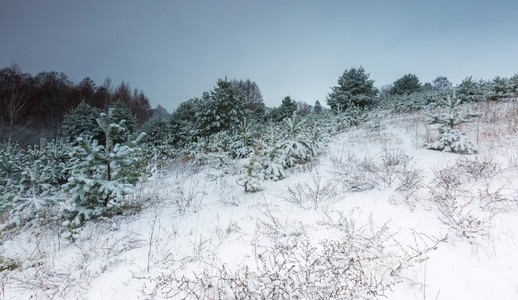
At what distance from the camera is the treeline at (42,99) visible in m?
24.7

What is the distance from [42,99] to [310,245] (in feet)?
132

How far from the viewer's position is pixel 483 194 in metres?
3.61

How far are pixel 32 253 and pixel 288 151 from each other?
219 inches

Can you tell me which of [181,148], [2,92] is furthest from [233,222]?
[2,92]

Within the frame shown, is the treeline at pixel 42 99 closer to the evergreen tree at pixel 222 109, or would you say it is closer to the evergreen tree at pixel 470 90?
the evergreen tree at pixel 222 109

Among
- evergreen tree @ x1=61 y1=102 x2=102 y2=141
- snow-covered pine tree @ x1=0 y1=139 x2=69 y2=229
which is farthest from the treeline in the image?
snow-covered pine tree @ x1=0 y1=139 x2=69 y2=229

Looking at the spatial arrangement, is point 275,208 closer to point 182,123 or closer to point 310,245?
point 310,245

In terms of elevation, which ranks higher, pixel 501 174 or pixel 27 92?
pixel 27 92

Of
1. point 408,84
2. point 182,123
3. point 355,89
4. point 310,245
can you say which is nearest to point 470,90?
point 355,89

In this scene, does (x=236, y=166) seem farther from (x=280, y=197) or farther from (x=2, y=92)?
(x=2, y=92)

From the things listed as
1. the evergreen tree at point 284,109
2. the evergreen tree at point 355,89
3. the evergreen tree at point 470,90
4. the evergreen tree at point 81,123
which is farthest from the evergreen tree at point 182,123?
the evergreen tree at point 470,90

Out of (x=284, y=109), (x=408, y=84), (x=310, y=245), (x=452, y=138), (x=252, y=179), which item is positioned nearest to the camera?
(x=310, y=245)

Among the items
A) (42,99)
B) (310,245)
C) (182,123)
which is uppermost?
(42,99)

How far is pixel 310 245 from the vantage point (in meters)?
3.03
